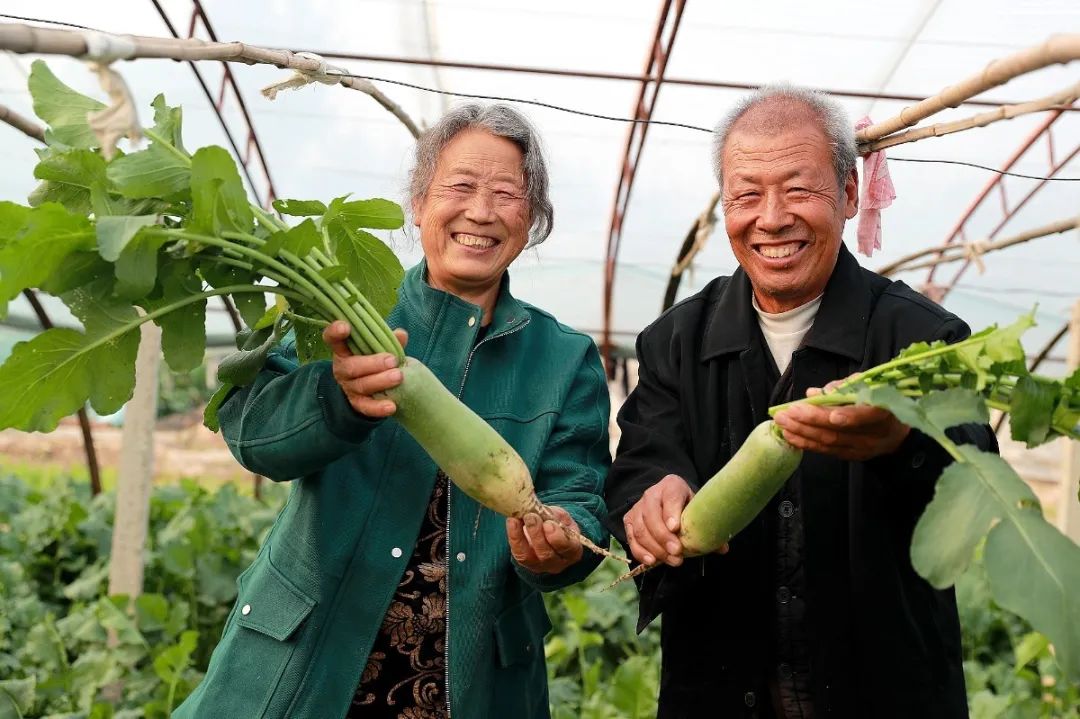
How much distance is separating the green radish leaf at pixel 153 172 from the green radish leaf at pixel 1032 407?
5.29 ft

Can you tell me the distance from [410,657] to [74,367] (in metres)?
0.93

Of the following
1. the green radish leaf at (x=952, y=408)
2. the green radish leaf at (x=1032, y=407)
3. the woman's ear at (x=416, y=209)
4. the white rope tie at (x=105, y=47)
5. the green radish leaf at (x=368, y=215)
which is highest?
the woman's ear at (x=416, y=209)

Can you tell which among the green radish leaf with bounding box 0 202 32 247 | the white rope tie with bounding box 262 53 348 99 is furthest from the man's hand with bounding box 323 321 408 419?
the white rope tie with bounding box 262 53 348 99

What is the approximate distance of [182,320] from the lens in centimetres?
232

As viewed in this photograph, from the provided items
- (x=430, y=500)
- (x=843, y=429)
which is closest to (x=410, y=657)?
(x=430, y=500)

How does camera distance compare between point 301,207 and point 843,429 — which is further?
point 301,207

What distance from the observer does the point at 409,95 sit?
8375mm

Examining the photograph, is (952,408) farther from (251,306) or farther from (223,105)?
(223,105)

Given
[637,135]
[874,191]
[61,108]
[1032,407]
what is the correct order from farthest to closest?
[637,135]
[874,191]
[61,108]
[1032,407]

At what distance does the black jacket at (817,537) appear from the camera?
242cm

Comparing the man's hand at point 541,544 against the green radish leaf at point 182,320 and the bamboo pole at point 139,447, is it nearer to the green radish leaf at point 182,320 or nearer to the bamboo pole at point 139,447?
the green radish leaf at point 182,320

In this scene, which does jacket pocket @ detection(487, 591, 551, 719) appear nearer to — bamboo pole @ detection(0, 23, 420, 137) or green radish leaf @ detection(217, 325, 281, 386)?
green radish leaf @ detection(217, 325, 281, 386)

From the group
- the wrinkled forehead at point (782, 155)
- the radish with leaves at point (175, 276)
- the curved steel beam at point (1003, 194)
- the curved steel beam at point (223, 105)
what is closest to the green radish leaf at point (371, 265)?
the radish with leaves at point (175, 276)

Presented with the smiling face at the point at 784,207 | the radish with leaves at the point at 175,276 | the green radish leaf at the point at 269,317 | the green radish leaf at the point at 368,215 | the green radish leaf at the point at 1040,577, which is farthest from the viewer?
the smiling face at the point at 784,207
